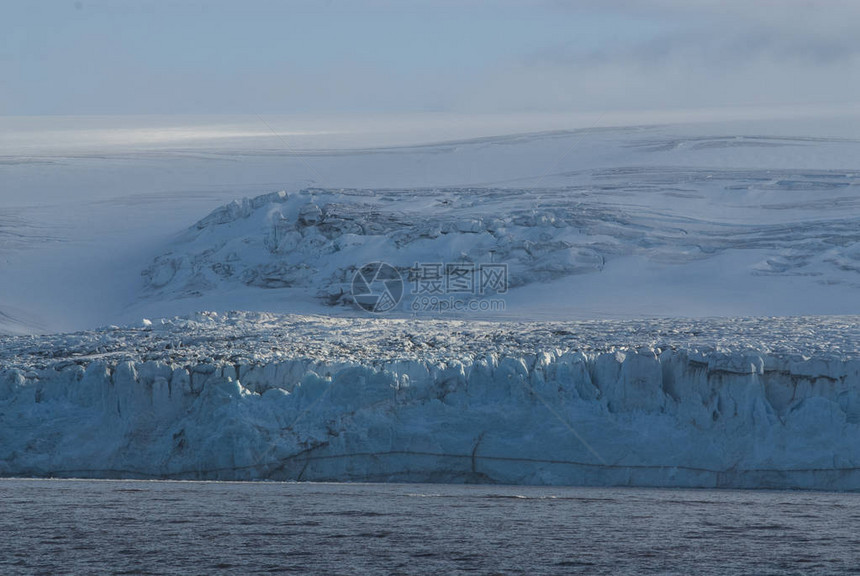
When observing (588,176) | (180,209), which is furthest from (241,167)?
(588,176)

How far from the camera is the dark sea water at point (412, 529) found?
10.3 meters

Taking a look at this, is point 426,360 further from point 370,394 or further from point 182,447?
point 182,447

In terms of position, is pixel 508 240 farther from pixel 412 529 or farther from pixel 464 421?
pixel 412 529

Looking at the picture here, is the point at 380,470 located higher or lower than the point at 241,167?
lower

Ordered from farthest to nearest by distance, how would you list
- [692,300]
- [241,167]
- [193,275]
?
[241,167] → [193,275] → [692,300]

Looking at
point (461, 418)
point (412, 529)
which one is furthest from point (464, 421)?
point (412, 529)

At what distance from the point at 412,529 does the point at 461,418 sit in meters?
2.34

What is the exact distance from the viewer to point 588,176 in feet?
109

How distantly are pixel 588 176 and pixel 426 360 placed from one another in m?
19.4

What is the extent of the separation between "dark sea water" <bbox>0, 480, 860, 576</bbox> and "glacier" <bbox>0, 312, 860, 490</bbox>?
29cm

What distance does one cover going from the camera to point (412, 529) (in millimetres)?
12008

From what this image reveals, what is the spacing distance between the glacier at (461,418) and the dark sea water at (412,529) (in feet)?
0.96

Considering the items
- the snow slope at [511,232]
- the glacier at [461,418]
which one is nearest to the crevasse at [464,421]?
the glacier at [461,418]

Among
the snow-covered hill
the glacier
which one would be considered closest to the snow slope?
the snow-covered hill
